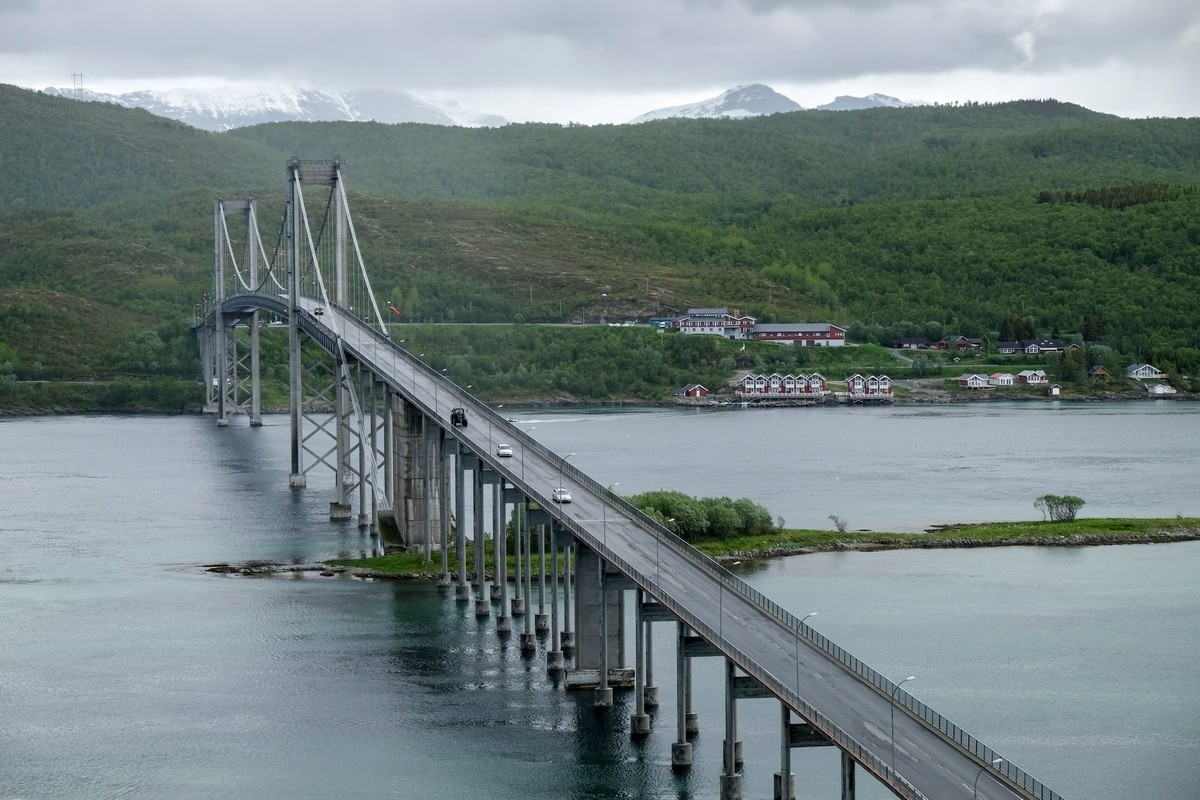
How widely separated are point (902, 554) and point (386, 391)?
16.5 m

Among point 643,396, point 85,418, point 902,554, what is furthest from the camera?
point 643,396

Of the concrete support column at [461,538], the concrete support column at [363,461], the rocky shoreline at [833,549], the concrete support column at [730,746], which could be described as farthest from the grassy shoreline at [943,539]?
the concrete support column at [730,746]

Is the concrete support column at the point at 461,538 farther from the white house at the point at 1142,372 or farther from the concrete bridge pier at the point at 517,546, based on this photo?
the white house at the point at 1142,372

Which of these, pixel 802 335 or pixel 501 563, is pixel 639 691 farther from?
pixel 802 335

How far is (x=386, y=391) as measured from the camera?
55.5 meters

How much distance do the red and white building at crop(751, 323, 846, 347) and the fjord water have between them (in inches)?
2564

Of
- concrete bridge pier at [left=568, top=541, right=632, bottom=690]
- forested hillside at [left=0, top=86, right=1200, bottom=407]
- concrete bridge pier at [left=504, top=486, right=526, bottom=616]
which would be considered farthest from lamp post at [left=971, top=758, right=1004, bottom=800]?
forested hillside at [left=0, top=86, right=1200, bottom=407]

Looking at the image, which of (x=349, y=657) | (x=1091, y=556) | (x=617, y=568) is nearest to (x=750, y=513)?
(x=1091, y=556)

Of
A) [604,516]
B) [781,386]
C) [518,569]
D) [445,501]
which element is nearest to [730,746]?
[604,516]

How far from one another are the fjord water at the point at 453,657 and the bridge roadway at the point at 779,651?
82.7 inches

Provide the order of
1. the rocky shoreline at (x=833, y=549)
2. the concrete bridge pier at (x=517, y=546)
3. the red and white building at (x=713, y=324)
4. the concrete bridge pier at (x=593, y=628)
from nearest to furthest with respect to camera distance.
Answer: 1. the concrete bridge pier at (x=593, y=628)
2. the concrete bridge pier at (x=517, y=546)
3. the rocky shoreline at (x=833, y=549)
4. the red and white building at (x=713, y=324)

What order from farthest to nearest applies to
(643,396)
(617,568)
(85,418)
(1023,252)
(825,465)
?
1. (1023,252)
2. (643,396)
3. (85,418)
4. (825,465)
5. (617,568)

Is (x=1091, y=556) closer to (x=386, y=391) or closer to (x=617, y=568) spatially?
(x=386, y=391)

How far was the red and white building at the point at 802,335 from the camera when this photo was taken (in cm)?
13675
